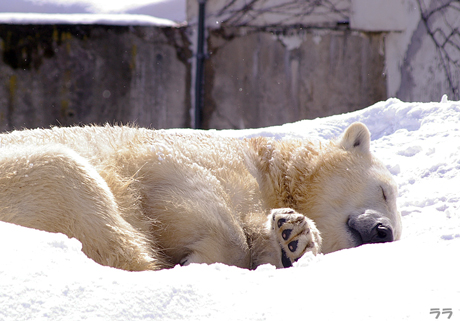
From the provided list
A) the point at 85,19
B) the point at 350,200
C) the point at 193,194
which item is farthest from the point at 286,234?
the point at 85,19

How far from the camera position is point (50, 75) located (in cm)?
668

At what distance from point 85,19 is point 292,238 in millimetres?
5832

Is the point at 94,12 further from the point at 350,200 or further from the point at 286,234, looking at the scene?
the point at 286,234

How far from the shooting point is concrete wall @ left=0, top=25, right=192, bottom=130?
662 centimetres

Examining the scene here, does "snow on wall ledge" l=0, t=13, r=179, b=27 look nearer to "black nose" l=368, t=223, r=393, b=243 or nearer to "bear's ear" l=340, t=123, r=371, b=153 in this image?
"bear's ear" l=340, t=123, r=371, b=153

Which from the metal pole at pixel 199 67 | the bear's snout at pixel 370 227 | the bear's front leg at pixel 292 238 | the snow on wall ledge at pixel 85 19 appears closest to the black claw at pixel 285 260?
the bear's front leg at pixel 292 238

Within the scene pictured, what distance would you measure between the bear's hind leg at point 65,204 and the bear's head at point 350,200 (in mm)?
1191

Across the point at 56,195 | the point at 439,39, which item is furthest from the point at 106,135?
the point at 439,39

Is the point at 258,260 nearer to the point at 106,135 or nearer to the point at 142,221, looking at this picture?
the point at 142,221

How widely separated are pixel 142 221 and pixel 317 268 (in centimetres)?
104

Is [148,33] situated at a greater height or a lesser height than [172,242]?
greater

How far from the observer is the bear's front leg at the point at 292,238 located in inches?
85.8

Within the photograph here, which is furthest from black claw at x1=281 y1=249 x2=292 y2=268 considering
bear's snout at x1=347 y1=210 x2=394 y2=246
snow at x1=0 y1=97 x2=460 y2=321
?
bear's snout at x1=347 y1=210 x2=394 y2=246

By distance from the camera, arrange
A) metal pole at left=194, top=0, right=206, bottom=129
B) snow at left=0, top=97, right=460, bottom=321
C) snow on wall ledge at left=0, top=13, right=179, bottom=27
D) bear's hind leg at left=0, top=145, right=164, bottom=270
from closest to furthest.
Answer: snow at left=0, top=97, right=460, bottom=321
bear's hind leg at left=0, top=145, right=164, bottom=270
snow on wall ledge at left=0, top=13, right=179, bottom=27
metal pole at left=194, top=0, right=206, bottom=129
